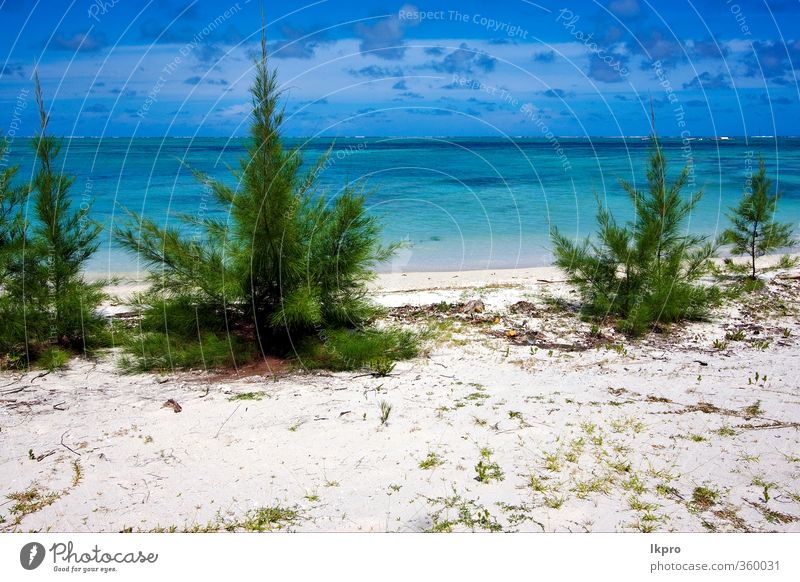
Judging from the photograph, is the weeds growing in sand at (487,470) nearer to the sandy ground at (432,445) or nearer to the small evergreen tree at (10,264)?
the sandy ground at (432,445)

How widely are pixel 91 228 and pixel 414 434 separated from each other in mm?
5130

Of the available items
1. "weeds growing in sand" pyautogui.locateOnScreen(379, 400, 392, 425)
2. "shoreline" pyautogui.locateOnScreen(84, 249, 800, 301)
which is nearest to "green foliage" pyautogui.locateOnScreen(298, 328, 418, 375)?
"weeds growing in sand" pyautogui.locateOnScreen(379, 400, 392, 425)

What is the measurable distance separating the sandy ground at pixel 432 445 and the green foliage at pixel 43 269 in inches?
21.9

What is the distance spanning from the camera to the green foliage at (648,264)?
334 inches

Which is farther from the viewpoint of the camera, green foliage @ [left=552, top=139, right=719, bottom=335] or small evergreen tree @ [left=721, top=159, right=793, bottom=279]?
small evergreen tree @ [left=721, top=159, right=793, bottom=279]

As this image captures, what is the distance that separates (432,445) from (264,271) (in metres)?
3.04

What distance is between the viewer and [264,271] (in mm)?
6965

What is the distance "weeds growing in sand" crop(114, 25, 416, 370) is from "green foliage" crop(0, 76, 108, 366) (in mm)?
781

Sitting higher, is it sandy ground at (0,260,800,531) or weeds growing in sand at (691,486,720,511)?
sandy ground at (0,260,800,531)

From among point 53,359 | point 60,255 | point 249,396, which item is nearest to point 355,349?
point 249,396

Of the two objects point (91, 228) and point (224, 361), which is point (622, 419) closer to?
point (224, 361)

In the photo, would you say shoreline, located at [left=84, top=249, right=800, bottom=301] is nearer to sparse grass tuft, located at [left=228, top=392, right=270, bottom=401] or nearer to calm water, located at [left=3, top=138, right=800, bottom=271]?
calm water, located at [left=3, top=138, right=800, bottom=271]

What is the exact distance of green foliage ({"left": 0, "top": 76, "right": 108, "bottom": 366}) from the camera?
7039 mm

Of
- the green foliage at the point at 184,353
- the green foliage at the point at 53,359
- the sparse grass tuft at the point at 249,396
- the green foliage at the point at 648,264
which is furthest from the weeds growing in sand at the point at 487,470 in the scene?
the green foliage at the point at 53,359
